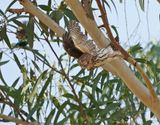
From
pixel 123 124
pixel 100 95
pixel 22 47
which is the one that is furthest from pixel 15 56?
pixel 123 124

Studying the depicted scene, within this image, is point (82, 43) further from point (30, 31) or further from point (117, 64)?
point (30, 31)

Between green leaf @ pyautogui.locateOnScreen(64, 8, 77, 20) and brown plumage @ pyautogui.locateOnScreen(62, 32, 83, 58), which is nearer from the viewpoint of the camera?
brown plumage @ pyautogui.locateOnScreen(62, 32, 83, 58)

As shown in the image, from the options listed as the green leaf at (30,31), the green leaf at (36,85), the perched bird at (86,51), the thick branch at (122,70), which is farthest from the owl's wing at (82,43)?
the green leaf at (36,85)

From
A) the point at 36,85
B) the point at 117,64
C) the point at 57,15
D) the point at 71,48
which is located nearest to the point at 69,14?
the point at 57,15

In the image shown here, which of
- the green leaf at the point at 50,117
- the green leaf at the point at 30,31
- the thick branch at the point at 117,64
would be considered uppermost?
the green leaf at the point at 30,31

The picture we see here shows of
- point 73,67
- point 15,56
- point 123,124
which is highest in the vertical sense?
point 15,56

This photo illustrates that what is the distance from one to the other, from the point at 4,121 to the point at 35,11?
0.34 m

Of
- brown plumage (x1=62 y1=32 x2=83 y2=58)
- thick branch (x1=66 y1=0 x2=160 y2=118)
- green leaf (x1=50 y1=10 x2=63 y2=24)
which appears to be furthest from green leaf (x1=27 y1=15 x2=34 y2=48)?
brown plumage (x1=62 y1=32 x2=83 y2=58)

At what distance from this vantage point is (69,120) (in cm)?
163

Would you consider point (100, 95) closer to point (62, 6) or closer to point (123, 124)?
point (123, 124)

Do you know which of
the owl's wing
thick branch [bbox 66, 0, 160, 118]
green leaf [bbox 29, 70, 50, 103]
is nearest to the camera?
the owl's wing

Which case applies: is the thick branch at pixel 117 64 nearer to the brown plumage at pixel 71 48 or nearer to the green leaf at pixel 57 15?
the brown plumage at pixel 71 48

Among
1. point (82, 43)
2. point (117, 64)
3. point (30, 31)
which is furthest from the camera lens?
point (30, 31)

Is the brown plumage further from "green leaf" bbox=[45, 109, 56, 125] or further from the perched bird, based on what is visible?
"green leaf" bbox=[45, 109, 56, 125]
